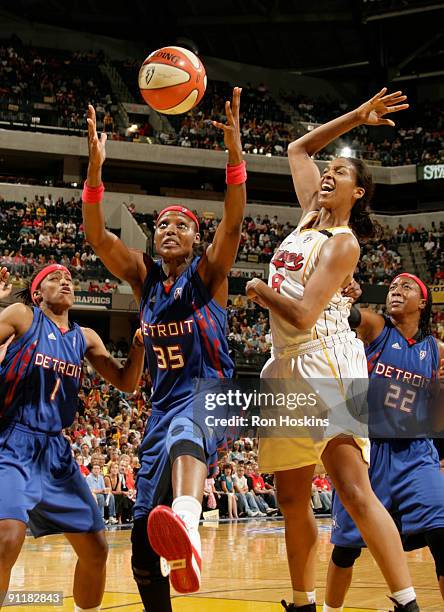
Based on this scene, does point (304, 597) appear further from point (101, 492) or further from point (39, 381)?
point (101, 492)

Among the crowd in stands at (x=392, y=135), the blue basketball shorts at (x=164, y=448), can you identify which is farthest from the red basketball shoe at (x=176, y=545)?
the crowd in stands at (x=392, y=135)

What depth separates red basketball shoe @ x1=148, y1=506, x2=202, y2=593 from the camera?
11.9ft

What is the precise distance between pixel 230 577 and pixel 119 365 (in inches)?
150

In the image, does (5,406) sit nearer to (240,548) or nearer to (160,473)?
(160,473)

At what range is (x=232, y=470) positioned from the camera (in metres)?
17.0

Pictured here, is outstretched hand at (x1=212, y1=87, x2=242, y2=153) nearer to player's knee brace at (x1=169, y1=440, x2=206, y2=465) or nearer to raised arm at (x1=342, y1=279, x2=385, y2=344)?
raised arm at (x1=342, y1=279, x2=385, y2=344)

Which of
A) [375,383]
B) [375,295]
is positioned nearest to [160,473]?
[375,383]

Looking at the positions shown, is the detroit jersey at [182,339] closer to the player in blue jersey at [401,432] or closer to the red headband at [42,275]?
the player in blue jersey at [401,432]

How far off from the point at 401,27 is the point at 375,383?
1378 inches

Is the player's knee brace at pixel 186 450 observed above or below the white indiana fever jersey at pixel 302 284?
below

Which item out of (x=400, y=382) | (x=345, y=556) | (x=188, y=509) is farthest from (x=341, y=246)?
(x=345, y=556)

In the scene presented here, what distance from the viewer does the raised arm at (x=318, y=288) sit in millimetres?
4156

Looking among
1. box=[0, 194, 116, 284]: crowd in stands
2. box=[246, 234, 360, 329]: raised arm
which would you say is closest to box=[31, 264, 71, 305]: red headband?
box=[246, 234, 360, 329]: raised arm

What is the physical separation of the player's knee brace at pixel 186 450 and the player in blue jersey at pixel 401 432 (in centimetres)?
145
